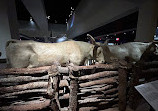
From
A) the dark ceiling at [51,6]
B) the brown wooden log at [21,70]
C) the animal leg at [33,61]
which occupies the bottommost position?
the brown wooden log at [21,70]

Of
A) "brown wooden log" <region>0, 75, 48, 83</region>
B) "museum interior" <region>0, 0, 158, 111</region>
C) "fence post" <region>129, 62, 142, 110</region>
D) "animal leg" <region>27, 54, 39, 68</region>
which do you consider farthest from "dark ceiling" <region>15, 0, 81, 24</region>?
"fence post" <region>129, 62, 142, 110</region>

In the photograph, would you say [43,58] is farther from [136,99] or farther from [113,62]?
[136,99]

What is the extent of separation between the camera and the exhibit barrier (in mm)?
1317

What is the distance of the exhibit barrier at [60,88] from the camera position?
132 cm

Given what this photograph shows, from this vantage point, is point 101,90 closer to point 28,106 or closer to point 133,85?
point 133,85

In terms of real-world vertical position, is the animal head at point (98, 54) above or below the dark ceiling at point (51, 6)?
below

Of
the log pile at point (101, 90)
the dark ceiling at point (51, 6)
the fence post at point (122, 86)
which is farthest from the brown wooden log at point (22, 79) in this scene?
the dark ceiling at point (51, 6)

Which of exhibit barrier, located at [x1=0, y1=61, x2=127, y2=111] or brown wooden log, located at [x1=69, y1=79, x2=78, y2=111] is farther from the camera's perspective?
brown wooden log, located at [x1=69, y1=79, x2=78, y2=111]

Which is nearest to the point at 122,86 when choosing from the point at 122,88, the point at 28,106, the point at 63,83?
the point at 122,88

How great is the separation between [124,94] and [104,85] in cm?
48

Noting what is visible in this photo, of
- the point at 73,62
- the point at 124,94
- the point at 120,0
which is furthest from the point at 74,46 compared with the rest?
the point at 120,0

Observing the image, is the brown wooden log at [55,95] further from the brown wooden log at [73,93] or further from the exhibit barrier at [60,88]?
the brown wooden log at [73,93]

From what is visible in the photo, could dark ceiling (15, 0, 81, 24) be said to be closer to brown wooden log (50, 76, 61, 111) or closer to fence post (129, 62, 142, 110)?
brown wooden log (50, 76, 61, 111)

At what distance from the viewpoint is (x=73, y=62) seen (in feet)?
5.03
